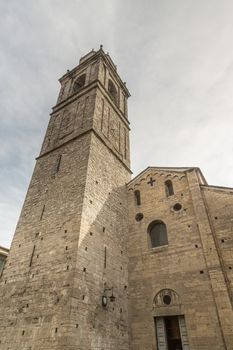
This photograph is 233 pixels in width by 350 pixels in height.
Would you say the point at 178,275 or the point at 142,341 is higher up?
the point at 178,275

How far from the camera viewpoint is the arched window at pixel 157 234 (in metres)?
12.0

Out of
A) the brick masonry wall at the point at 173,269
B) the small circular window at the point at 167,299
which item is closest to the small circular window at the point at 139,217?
the brick masonry wall at the point at 173,269

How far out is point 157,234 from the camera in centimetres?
1240

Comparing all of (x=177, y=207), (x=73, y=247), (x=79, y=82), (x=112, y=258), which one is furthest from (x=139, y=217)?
(x=79, y=82)

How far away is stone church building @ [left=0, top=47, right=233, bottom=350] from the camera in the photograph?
832 centimetres

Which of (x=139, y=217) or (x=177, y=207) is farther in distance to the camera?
(x=139, y=217)

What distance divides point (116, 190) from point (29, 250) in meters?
5.76

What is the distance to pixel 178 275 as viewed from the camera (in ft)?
33.9

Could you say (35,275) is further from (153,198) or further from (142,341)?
(153,198)

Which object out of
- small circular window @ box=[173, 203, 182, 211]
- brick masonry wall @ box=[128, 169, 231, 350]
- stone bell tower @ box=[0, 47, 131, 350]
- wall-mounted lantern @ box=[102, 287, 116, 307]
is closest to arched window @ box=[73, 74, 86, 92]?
stone bell tower @ box=[0, 47, 131, 350]

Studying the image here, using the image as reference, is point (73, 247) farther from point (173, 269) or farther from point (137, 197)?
point (137, 197)

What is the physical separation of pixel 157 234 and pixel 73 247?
5035 mm

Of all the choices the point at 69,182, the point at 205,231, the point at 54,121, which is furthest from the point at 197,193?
the point at 54,121

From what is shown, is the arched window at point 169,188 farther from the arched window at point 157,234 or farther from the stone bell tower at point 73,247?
the stone bell tower at point 73,247
